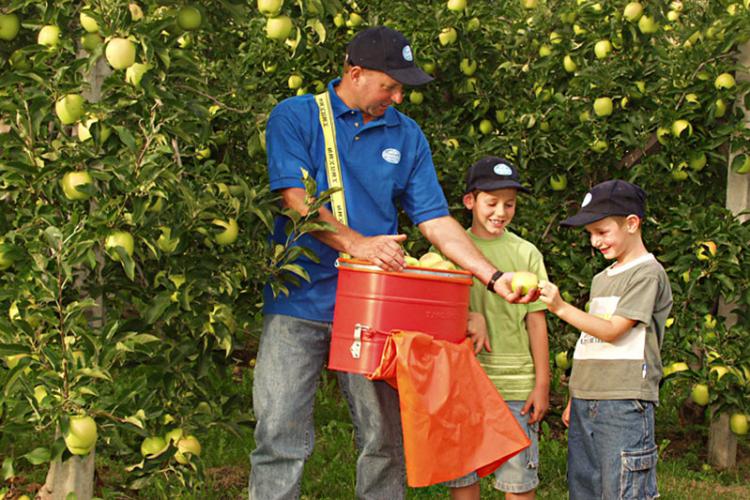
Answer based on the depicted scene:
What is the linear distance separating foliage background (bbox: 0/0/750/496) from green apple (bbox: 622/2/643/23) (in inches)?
2.5

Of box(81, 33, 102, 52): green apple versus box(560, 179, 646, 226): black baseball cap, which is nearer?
box(81, 33, 102, 52): green apple

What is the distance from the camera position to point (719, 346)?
4.11 metres

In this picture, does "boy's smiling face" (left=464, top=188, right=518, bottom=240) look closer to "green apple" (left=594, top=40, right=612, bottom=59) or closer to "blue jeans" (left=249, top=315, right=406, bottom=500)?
"blue jeans" (left=249, top=315, right=406, bottom=500)

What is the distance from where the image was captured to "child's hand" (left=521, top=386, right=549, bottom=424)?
3.16 m

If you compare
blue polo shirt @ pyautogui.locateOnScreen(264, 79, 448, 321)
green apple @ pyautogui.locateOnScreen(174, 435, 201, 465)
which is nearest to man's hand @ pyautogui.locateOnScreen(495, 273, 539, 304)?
blue polo shirt @ pyautogui.locateOnScreen(264, 79, 448, 321)

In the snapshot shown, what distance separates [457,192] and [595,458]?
1879mm

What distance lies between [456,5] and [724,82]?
1.38 metres

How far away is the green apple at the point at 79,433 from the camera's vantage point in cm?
229

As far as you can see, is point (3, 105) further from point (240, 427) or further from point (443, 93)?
point (443, 93)

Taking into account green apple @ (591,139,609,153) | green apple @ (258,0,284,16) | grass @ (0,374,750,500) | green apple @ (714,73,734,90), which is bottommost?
grass @ (0,374,750,500)

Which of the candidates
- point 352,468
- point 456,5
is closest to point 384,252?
point 352,468

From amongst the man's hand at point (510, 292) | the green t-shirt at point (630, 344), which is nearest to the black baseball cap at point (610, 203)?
the green t-shirt at point (630, 344)

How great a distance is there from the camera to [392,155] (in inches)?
119

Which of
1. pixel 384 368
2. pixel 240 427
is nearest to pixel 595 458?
pixel 384 368
